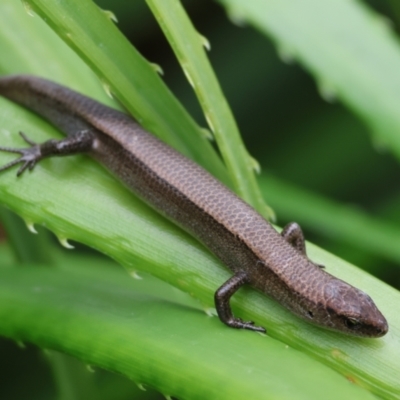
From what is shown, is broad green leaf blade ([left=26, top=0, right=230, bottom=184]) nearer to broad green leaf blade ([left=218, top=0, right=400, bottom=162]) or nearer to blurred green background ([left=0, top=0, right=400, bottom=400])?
broad green leaf blade ([left=218, top=0, right=400, bottom=162])

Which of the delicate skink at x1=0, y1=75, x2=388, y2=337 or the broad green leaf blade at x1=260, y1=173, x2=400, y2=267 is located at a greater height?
the broad green leaf blade at x1=260, y1=173, x2=400, y2=267

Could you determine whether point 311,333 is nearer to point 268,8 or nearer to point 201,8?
point 268,8

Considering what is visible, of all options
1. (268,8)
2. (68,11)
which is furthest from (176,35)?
(268,8)

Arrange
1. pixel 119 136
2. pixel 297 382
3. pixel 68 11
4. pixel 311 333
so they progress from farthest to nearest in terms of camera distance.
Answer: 1. pixel 119 136
2. pixel 311 333
3. pixel 68 11
4. pixel 297 382

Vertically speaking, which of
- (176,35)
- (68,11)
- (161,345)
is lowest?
(161,345)

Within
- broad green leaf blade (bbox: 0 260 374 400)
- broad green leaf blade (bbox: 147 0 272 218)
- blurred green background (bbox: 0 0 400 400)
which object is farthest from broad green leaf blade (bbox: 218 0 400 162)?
blurred green background (bbox: 0 0 400 400)

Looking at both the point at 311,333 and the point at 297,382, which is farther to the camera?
the point at 311,333

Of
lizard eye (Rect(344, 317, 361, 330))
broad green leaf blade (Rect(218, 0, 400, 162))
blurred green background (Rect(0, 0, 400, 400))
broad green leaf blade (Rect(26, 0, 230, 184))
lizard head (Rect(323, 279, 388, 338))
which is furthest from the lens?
blurred green background (Rect(0, 0, 400, 400))
